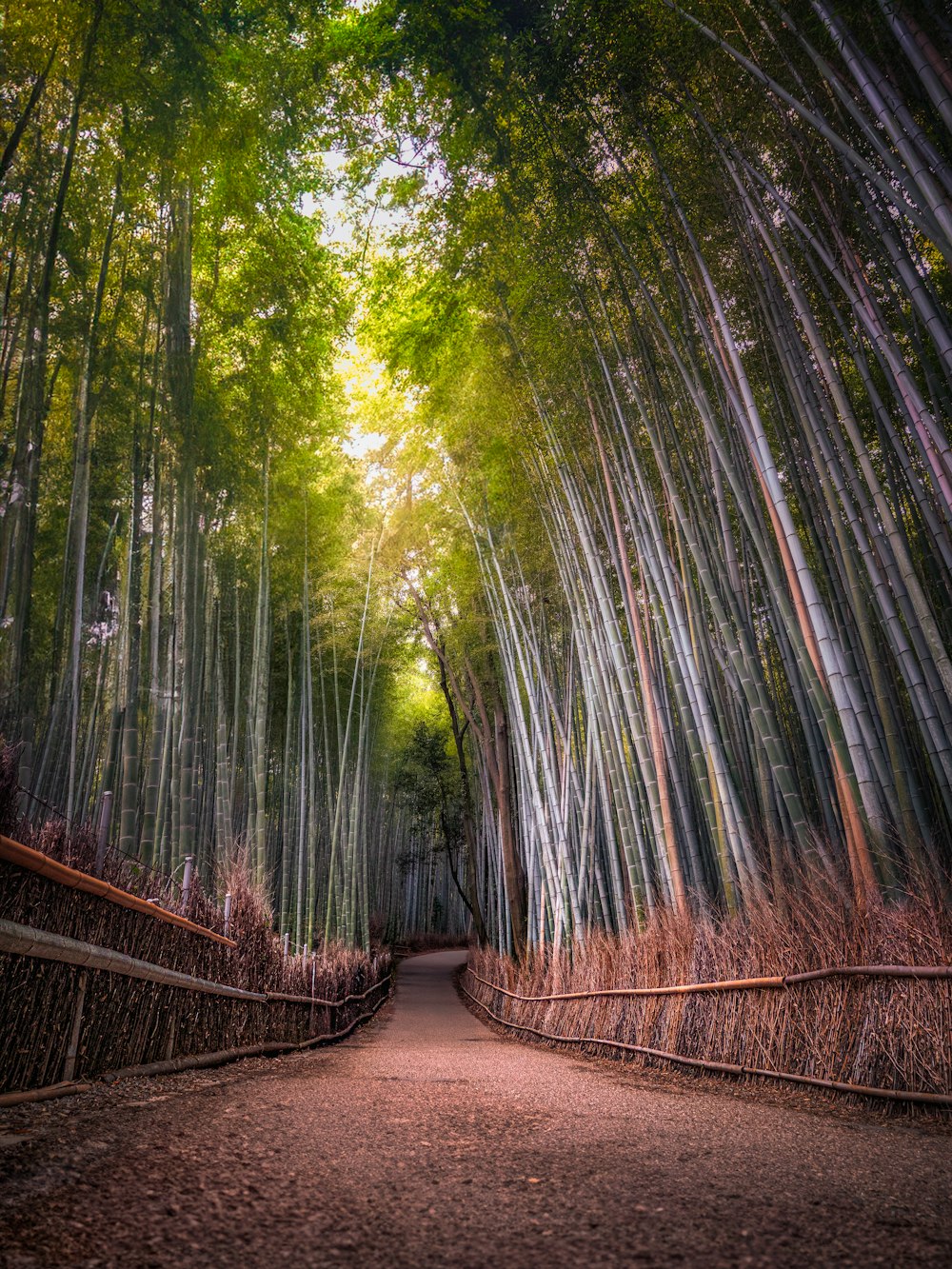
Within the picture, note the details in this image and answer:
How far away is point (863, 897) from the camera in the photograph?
2.37m

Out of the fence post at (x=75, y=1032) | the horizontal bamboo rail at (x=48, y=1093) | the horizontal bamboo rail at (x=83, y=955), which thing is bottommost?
the horizontal bamboo rail at (x=48, y=1093)

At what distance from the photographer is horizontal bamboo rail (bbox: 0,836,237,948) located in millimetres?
1514

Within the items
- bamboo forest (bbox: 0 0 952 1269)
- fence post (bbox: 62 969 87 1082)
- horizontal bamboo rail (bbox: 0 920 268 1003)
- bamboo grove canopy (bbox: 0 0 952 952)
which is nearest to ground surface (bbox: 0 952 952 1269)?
bamboo forest (bbox: 0 0 952 1269)

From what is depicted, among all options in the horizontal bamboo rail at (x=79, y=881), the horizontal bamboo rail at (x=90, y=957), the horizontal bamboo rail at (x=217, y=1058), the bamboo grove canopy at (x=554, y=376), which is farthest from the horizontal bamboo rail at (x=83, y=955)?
the bamboo grove canopy at (x=554, y=376)

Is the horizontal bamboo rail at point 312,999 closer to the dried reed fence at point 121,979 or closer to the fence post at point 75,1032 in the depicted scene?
the dried reed fence at point 121,979

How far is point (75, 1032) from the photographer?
72.3 inches

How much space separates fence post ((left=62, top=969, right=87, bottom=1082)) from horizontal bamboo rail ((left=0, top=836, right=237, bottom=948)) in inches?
9.2

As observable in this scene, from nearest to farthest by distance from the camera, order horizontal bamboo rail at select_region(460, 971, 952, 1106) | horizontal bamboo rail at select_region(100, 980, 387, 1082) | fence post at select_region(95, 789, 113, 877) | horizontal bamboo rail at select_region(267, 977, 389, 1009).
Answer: horizontal bamboo rail at select_region(460, 971, 952, 1106), horizontal bamboo rail at select_region(100, 980, 387, 1082), fence post at select_region(95, 789, 113, 877), horizontal bamboo rail at select_region(267, 977, 389, 1009)

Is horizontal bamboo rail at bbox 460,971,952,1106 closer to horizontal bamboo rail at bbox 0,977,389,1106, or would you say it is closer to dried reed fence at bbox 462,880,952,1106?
dried reed fence at bbox 462,880,952,1106

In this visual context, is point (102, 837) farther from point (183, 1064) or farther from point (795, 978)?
point (795, 978)

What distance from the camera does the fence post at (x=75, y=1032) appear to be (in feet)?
5.89

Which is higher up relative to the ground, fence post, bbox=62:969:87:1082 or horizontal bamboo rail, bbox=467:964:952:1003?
fence post, bbox=62:969:87:1082

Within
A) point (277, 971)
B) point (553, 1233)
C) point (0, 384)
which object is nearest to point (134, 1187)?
point (553, 1233)

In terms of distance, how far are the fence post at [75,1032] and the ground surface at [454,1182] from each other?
113mm
